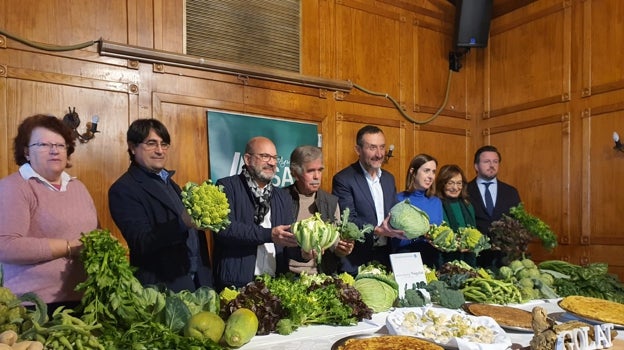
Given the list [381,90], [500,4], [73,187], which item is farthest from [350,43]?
[73,187]

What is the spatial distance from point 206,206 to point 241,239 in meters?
0.55

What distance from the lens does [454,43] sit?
5.91 m

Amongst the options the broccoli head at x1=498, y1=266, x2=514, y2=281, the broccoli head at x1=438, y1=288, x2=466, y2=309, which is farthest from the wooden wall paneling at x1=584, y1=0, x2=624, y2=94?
the broccoli head at x1=438, y1=288, x2=466, y2=309

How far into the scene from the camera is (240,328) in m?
1.78

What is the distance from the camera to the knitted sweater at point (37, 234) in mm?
2076

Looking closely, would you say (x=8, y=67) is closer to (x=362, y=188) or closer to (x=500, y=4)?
(x=362, y=188)

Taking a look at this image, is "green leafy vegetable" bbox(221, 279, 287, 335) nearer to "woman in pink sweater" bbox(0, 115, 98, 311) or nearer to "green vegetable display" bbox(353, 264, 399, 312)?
"green vegetable display" bbox(353, 264, 399, 312)

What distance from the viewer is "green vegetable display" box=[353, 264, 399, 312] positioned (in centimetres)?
239

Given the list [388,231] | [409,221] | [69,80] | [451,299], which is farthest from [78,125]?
[451,299]

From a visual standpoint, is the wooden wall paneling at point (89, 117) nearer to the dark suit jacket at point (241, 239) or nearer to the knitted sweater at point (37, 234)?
the dark suit jacket at point (241, 239)

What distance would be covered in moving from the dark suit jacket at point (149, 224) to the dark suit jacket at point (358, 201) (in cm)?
133

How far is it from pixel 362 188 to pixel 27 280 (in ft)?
7.48

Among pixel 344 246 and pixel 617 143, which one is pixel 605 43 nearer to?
pixel 617 143

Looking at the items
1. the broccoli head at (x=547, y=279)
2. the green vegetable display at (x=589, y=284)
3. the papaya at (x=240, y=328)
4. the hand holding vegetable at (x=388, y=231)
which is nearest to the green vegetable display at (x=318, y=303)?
the papaya at (x=240, y=328)
